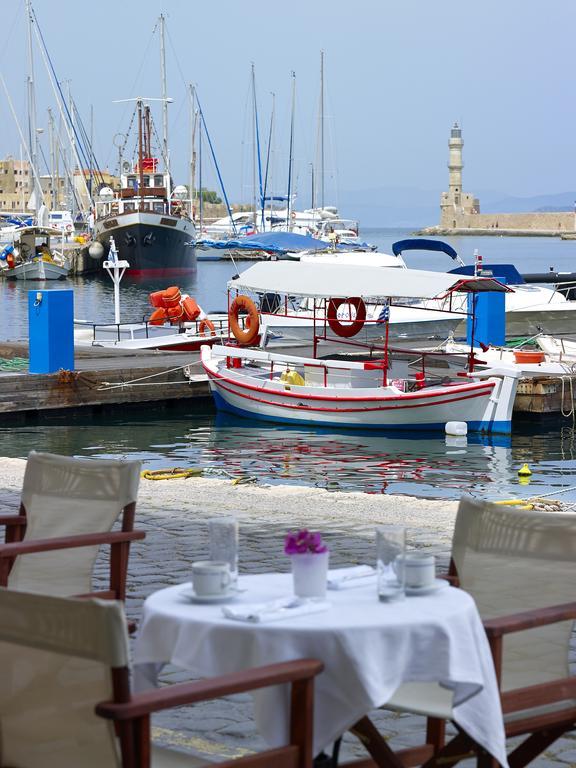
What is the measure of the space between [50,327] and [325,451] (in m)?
5.11

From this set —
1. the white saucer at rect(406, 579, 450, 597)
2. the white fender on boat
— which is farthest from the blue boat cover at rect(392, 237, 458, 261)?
the white saucer at rect(406, 579, 450, 597)

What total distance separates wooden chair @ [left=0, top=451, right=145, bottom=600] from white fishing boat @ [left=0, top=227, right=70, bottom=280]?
245 feet

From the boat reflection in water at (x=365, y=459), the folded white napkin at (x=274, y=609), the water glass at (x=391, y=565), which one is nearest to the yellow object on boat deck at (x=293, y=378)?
the boat reflection in water at (x=365, y=459)

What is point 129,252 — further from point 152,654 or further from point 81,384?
point 152,654

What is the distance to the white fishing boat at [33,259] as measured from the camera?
79312 mm

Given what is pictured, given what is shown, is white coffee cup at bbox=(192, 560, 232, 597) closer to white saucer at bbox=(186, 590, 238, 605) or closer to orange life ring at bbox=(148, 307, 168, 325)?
white saucer at bbox=(186, 590, 238, 605)

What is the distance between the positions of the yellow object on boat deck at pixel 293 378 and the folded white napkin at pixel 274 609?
17717 millimetres

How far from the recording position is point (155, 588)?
6.95 meters

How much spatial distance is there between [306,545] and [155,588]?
3322 mm

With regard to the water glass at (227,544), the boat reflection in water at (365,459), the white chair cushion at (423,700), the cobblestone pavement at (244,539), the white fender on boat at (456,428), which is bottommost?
the boat reflection in water at (365,459)

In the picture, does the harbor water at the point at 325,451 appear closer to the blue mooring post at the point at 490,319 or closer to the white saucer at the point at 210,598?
the blue mooring post at the point at 490,319

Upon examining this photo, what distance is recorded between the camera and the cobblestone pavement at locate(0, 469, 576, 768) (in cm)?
461

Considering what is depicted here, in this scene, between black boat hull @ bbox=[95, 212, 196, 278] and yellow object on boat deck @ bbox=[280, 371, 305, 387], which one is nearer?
yellow object on boat deck @ bbox=[280, 371, 305, 387]

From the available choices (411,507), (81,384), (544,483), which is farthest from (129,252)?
(411,507)
